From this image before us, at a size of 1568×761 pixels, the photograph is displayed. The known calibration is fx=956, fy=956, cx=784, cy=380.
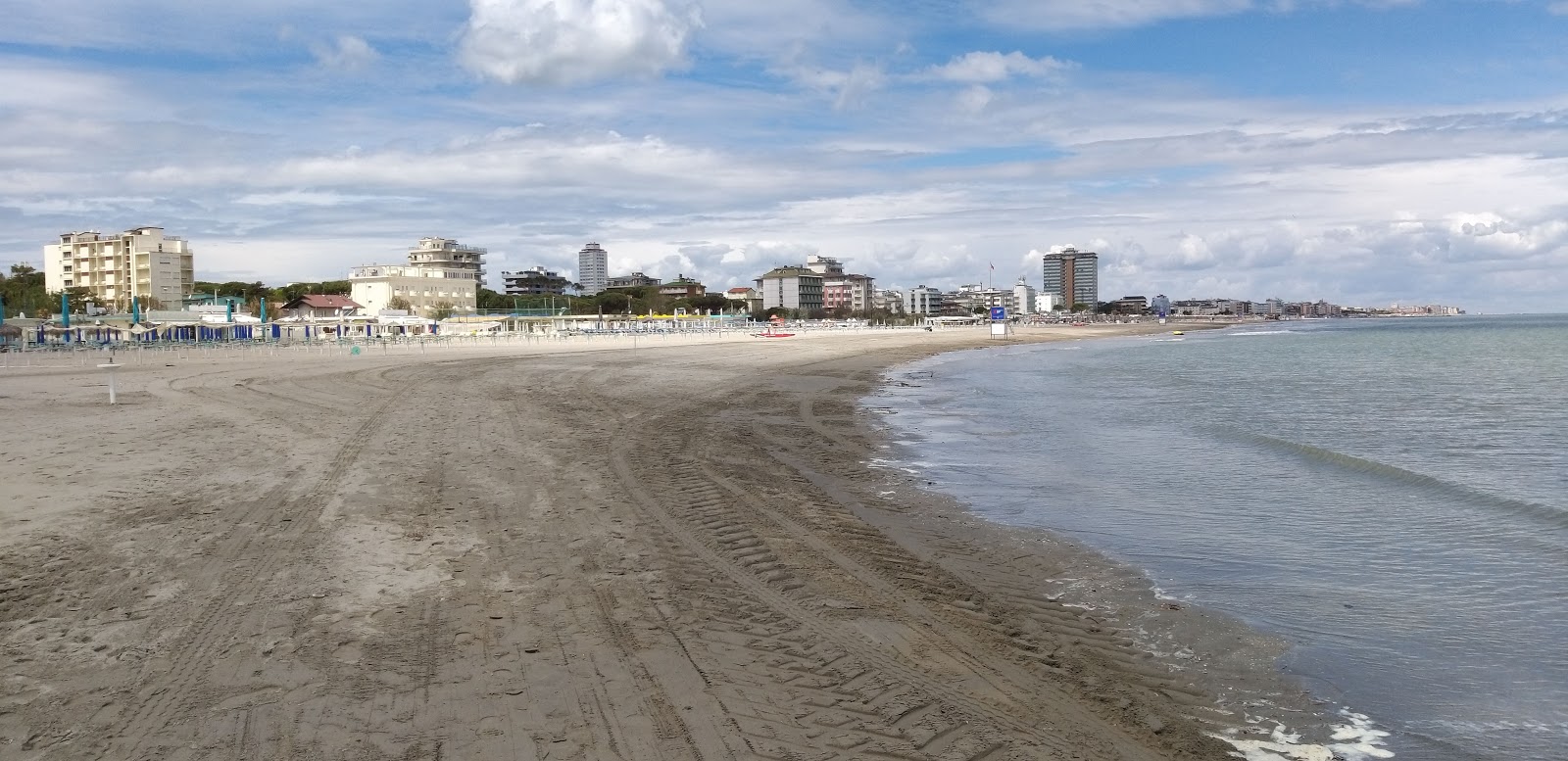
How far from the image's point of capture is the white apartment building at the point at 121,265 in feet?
301

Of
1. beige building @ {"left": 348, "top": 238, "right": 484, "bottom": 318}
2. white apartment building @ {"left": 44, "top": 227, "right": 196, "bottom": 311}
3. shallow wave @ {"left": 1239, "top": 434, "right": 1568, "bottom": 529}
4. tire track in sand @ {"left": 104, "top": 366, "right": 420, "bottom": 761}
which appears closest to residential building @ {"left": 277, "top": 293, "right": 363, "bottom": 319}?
beige building @ {"left": 348, "top": 238, "right": 484, "bottom": 318}

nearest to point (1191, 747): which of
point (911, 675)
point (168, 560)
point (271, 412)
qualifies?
point (911, 675)

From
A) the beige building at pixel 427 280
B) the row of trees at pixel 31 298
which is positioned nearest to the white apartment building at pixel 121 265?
the row of trees at pixel 31 298

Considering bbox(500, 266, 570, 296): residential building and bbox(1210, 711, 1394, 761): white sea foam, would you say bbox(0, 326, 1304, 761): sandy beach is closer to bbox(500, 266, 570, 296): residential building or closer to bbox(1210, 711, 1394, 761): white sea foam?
bbox(1210, 711, 1394, 761): white sea foam

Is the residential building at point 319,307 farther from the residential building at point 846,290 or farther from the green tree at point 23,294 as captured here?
the residential building at point 846,290

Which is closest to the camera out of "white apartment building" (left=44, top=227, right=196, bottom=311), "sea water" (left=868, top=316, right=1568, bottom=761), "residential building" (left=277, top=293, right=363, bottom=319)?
"sea water" (left=868, top=316, right=1568, bottom=761)

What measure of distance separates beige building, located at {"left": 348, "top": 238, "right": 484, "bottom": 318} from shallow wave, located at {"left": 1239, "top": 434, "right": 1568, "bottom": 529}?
98.6 m

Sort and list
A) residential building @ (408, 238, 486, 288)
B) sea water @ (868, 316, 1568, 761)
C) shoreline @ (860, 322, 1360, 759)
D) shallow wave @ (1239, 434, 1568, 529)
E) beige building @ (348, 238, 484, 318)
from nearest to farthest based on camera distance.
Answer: shoreline @ (860, 322, 1360, 759)
sea water @ (868, 316, 1568, 761)
shallow wave @ (1239, 434, 1568, 529)
beige building @ (348, 238, 484, 318)
residential building @ (408, 238, 486, 288)

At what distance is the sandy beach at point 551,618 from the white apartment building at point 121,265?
3759 inches

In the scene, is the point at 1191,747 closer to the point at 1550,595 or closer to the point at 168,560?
the point at 1550,595

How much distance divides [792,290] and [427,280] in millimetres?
64700

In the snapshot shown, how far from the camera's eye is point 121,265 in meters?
93.2

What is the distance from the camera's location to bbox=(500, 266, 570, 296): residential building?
149 meters

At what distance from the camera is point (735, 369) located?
105 feet
